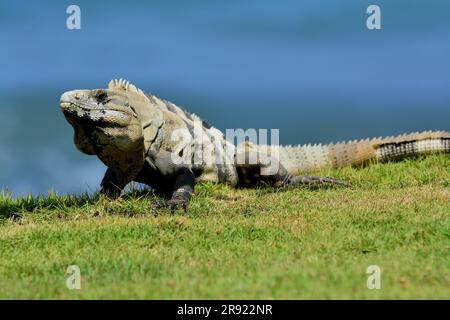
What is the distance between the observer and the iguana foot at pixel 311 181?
15023mm

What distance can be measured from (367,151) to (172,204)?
5.99m

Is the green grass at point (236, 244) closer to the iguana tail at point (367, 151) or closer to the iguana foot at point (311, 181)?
the iguana foot at point (311, 181)

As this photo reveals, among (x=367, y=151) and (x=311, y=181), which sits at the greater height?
(x=367, y=151)

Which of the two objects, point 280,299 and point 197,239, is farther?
point 197,239

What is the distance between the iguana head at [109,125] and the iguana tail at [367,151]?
426 cm

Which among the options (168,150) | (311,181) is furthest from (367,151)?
(168,150)

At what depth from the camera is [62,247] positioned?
992 centimetres

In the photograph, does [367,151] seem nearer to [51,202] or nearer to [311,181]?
[311,181]

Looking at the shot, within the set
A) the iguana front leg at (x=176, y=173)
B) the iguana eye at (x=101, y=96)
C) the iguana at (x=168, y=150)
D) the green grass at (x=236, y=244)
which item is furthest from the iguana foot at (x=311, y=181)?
the iguana eye at (x=101, y=96)

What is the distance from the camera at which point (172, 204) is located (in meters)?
12.6

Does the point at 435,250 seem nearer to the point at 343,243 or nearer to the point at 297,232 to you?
the point at 343,243

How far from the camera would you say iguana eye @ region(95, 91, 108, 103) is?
42.8 feet
